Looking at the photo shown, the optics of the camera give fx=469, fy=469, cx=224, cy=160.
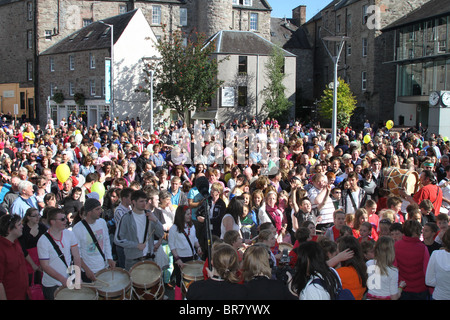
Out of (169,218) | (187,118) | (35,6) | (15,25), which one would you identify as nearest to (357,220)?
(169,218)

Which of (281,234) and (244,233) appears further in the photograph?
(281,234)

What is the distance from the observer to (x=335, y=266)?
4848 millimetres

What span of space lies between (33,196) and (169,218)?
229 centimetres

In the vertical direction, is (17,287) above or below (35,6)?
below

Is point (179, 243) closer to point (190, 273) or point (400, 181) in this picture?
point (190, 273)

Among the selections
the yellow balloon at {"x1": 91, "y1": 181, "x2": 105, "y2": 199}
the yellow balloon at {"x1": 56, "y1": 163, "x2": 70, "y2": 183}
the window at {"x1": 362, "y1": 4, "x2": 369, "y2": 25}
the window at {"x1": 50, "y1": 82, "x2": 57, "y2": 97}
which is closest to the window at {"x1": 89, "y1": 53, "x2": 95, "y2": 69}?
the window at {"x1": 50, "y1": 82, "x2": 57, "y2": 97}

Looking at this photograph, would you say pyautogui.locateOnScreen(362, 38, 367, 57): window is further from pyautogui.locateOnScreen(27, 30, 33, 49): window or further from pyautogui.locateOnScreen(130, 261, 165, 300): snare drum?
pyautogui.locateOnScreen(130, 261, 165, 300): snare drum

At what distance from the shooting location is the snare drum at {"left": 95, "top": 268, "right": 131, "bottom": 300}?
18.2ft

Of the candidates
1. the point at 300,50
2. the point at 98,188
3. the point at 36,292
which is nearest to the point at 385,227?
the point at 36,292

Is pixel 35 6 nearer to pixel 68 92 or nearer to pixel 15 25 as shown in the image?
pixel 15 25

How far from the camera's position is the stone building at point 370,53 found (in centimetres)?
4053

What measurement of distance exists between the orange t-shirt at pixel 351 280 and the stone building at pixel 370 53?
123ft

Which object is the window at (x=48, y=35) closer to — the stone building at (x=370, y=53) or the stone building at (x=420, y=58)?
the stone building at (x=370, y=53)

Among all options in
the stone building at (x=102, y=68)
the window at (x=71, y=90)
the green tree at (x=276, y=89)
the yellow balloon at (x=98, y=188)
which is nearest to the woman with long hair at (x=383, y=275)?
the yellow balloon at (x=98, y=188)
